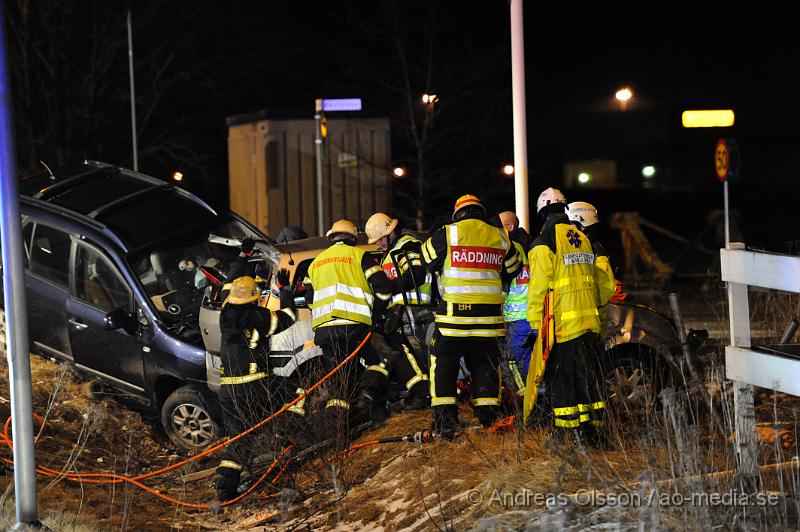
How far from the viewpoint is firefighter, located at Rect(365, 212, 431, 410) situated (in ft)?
25.7

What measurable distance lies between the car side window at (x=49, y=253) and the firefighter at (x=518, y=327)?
13.8ft

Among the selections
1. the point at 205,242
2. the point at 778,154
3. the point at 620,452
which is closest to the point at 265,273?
the point at 205,242

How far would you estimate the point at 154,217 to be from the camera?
33.6ft

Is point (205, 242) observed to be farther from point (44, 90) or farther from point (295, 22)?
point (295, 22)

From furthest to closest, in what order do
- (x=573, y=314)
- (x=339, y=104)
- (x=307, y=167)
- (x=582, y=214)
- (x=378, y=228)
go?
1. (x=307, y=167)
2. (x=339, y=104)
3. (x=378, y=228)
4. (x=582, y=214)
5. (x=573, y=314)

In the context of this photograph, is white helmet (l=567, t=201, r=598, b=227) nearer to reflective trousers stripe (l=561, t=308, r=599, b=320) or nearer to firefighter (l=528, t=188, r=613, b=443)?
firefighter (l=528, t=188, r=613, b=443)

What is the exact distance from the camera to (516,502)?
5938mm

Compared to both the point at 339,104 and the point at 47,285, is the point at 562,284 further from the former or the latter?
the point at 339,104

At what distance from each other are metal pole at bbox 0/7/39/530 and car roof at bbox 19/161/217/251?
10.6 feet

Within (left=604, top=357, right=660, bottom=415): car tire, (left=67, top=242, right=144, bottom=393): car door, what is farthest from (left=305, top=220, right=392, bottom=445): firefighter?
(left=67, top=242, right=144, bottom=393): car door

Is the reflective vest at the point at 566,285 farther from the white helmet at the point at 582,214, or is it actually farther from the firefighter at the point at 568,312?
the white helmet at the point at 582,214

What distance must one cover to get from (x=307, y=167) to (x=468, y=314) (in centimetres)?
1032

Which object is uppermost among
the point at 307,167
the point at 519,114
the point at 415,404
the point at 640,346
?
the point at 307,167

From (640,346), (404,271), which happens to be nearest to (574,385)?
(640,346)
